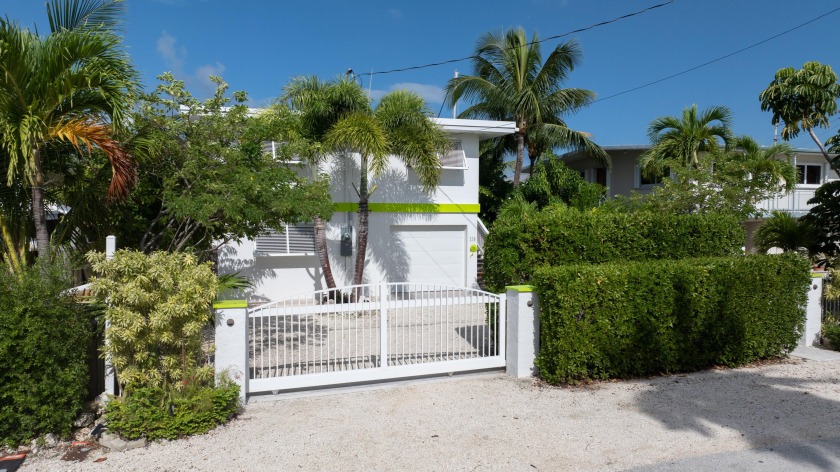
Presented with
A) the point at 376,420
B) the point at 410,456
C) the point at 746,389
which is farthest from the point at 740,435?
the point at 376,420

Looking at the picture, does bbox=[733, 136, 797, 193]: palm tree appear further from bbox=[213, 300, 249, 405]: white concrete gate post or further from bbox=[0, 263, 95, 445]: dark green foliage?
bbox=[0, 263, 95, 445]: dark green foliage

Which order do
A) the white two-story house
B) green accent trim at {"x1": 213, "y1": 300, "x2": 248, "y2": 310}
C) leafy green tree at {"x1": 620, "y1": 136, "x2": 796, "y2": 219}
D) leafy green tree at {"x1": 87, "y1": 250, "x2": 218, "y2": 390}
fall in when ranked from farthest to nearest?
the white two-story house, leafy green tree at {"x1": 620, "y1": 136, "x2": 796, "y2": 219}, green accent trim at {"x1": 213, "y1": 300, "x2": 248, "y2": 310}, leafy green tree at {"x1": 87, "y1": 250, "x2": 218, "y2": 390}

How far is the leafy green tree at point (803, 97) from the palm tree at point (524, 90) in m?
5.27

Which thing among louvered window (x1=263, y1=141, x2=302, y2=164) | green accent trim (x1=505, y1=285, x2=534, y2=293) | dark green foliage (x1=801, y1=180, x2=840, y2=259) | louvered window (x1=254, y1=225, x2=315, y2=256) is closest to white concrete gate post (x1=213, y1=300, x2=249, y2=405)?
green accent trim (x1=505, y1=285, x2=534, y2=293)

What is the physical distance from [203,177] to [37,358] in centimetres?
376

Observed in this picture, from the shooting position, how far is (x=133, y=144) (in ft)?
23.3

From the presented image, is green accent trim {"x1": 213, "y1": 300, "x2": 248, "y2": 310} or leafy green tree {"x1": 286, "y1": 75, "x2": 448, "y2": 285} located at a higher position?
leafy green tree {"x1": 286, "y1": 75, "x2": 448, "y2": 285}

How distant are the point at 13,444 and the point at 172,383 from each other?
51.8 inches

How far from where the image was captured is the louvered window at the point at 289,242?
1308 centimetres

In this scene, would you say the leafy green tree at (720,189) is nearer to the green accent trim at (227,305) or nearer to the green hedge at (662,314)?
the green hedge at (662,314)

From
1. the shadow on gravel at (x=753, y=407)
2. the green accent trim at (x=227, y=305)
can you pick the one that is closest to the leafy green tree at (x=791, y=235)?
the shadow on gravel at (x=753, y=407)

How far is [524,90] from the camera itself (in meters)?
17.4

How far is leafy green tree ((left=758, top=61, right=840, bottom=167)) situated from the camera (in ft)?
43.7

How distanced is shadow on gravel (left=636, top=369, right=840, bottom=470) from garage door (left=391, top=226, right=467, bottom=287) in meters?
8.42
